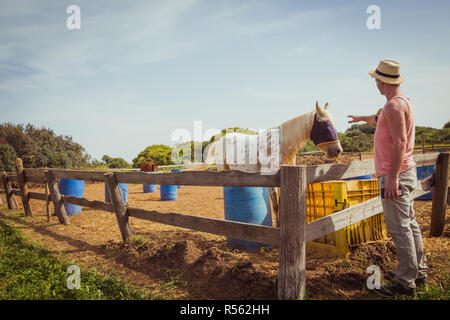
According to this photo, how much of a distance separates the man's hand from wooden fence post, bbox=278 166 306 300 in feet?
2.33

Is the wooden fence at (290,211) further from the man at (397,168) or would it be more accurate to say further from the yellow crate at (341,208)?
the man at (397,168)

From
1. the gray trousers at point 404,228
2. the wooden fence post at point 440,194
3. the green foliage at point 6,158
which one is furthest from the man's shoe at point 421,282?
the green foliage at point 6,158

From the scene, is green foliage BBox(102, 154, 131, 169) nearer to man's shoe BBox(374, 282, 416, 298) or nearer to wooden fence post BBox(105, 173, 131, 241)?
wooden fence post BBox(105, 173, 131, 241)

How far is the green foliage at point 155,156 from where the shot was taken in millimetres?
33469

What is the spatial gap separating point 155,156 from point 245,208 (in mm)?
31311

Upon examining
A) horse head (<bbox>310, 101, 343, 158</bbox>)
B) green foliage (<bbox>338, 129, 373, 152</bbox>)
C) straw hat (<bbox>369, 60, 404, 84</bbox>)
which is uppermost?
green foliage (<bbox>338, 129, 373, 152</bbox>)

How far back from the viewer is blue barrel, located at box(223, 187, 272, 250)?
13.3 feet

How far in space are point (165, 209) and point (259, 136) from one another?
4.90 metres

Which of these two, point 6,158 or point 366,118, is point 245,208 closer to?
point 366,118

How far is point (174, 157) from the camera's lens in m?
32.4

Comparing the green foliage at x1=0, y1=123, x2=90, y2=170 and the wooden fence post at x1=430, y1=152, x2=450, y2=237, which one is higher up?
the green foliage at x1=0, y1=123, x2=90, y2=170

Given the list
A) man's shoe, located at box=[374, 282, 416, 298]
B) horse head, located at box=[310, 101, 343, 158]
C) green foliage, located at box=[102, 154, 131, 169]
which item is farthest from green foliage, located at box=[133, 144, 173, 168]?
man's shoe, located at box=[374, 282, 416, 298]

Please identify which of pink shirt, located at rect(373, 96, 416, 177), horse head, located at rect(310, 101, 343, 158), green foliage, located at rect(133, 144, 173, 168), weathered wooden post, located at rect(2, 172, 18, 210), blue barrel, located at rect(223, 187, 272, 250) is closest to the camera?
pink shirt, located at rect(373, 96, 416, 177)

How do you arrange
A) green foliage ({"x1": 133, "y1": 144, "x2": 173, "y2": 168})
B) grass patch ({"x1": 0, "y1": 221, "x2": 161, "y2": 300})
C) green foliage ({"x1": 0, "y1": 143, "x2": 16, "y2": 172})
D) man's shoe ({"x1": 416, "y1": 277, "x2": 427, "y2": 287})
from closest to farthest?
man's shoe ({"x1": 416, "y1": 277, "x2": 427, "y2": 287}), grass patch ({"x1": 0, "y1": 221, "x2": 161, "y2": 300}), green foliage ({"x1": 0, "y1": 143, "x2": 16, "y2": 172}), green foliage ({"x1": 133, "y1": 144, "x2": 173, "y2": 168})
